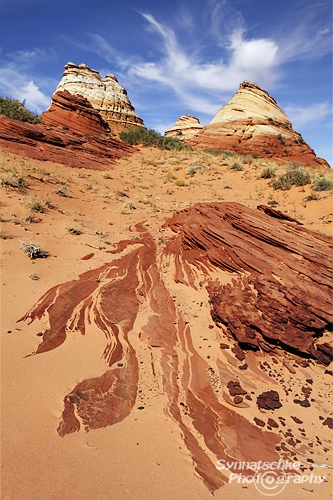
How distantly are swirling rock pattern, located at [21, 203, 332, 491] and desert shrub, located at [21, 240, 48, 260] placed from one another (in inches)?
49.7

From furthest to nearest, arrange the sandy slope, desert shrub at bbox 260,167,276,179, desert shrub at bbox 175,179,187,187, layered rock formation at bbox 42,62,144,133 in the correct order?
layered rock formation at bbox 42,62,144,133
desert shrub at bbox 175,179,187,187
desert shrub at bbox 260,167,276,179
the sandy slope

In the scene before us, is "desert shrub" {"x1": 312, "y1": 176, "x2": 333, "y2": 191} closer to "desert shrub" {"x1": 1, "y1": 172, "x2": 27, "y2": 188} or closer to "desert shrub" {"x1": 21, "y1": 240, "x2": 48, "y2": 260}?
"desert shrub" {"x1": 21, "y1": 240, "x2": 48, "y2": 260}

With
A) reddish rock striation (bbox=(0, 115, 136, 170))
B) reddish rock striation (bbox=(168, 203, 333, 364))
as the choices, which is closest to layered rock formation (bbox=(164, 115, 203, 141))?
reddish rock striation (bbox=(0, 115, 136, 170))

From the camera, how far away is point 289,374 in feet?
11.4

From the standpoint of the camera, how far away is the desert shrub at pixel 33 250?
5.69 m

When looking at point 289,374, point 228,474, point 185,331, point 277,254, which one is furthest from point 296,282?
point 228,474

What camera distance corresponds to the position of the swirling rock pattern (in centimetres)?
269

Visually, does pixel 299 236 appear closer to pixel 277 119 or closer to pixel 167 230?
pixel 167 230

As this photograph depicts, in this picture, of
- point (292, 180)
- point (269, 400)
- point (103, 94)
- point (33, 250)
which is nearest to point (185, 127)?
point (103, 94)

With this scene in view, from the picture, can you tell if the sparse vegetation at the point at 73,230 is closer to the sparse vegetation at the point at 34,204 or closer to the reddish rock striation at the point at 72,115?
the sparse vegetation at the point at 34,204

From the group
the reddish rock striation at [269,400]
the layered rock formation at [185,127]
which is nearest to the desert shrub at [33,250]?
the reddish rock striation at [269,400]

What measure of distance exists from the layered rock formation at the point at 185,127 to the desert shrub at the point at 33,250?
39168mm

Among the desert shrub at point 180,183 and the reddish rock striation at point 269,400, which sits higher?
the desert shrub at point 180,183

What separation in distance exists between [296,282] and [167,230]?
13.8ft
